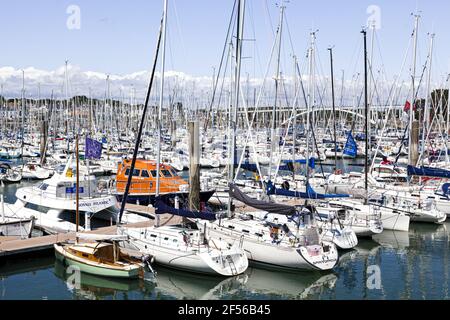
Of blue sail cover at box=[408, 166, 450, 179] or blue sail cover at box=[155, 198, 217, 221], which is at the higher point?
blue sail cover at box=[408, 166, 450, 179]

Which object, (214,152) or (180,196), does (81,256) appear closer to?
(180,196)

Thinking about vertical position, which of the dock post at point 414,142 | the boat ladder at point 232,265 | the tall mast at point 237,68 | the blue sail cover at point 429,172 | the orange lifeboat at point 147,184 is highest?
the tall mast at point 237,68

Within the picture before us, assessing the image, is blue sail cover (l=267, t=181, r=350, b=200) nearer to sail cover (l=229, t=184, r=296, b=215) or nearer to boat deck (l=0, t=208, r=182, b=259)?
sail cover (l=229, t=184, r=296, b=215)

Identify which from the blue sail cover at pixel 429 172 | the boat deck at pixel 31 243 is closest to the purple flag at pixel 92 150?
the boat deck at pixel 31 243

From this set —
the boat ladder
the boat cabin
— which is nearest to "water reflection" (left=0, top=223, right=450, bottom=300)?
the boat ladder

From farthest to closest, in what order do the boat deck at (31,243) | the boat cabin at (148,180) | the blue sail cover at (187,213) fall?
the boat cabin at (148,180)
the blue sail cover at (187,213)
the boat deck at (31,243)

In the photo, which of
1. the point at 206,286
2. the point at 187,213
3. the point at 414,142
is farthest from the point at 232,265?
the point at 414,142

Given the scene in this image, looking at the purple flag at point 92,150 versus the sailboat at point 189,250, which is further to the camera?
the purple flag at point 92,150

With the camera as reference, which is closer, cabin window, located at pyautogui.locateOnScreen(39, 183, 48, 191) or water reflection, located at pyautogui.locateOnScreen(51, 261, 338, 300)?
water reflection, located at pyautogui.locateOnScreen(51, 261, 338, 300)

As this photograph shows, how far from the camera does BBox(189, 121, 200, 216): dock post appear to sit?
89.8 feet

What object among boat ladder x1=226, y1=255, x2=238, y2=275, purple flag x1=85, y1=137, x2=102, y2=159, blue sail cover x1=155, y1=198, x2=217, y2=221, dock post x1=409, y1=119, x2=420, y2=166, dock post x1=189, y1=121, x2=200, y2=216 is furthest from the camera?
dock post x1=409, y1=119, x2=420, y2=166

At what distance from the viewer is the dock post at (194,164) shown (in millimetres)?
27378

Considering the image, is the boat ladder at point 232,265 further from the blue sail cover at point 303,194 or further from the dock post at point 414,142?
the dock post at point 414,142
